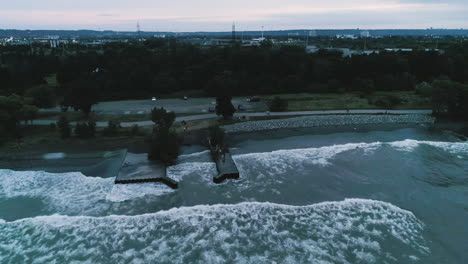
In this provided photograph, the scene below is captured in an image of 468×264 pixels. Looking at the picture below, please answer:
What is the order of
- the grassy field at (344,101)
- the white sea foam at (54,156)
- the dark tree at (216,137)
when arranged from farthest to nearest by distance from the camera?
Answer: the grassy field at (344,101)
the dark tree at (216,137)
the white sea foam at (54,156)

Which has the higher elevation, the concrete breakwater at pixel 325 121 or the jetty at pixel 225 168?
the concrete breakwater at pixel 325 121

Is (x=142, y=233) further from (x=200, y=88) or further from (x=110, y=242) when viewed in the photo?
(x=200, y=88)

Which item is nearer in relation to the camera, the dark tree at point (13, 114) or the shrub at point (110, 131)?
the dark tree at point (13, 114)


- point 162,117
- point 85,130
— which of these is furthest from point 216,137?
point 85,130

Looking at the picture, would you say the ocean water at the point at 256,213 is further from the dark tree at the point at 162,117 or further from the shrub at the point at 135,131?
the shrub at the point at 135,131

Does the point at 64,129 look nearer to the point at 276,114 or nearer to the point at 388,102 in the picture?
the point at 276,114

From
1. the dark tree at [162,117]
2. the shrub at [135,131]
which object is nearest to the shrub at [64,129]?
the shrub at [135,131]
